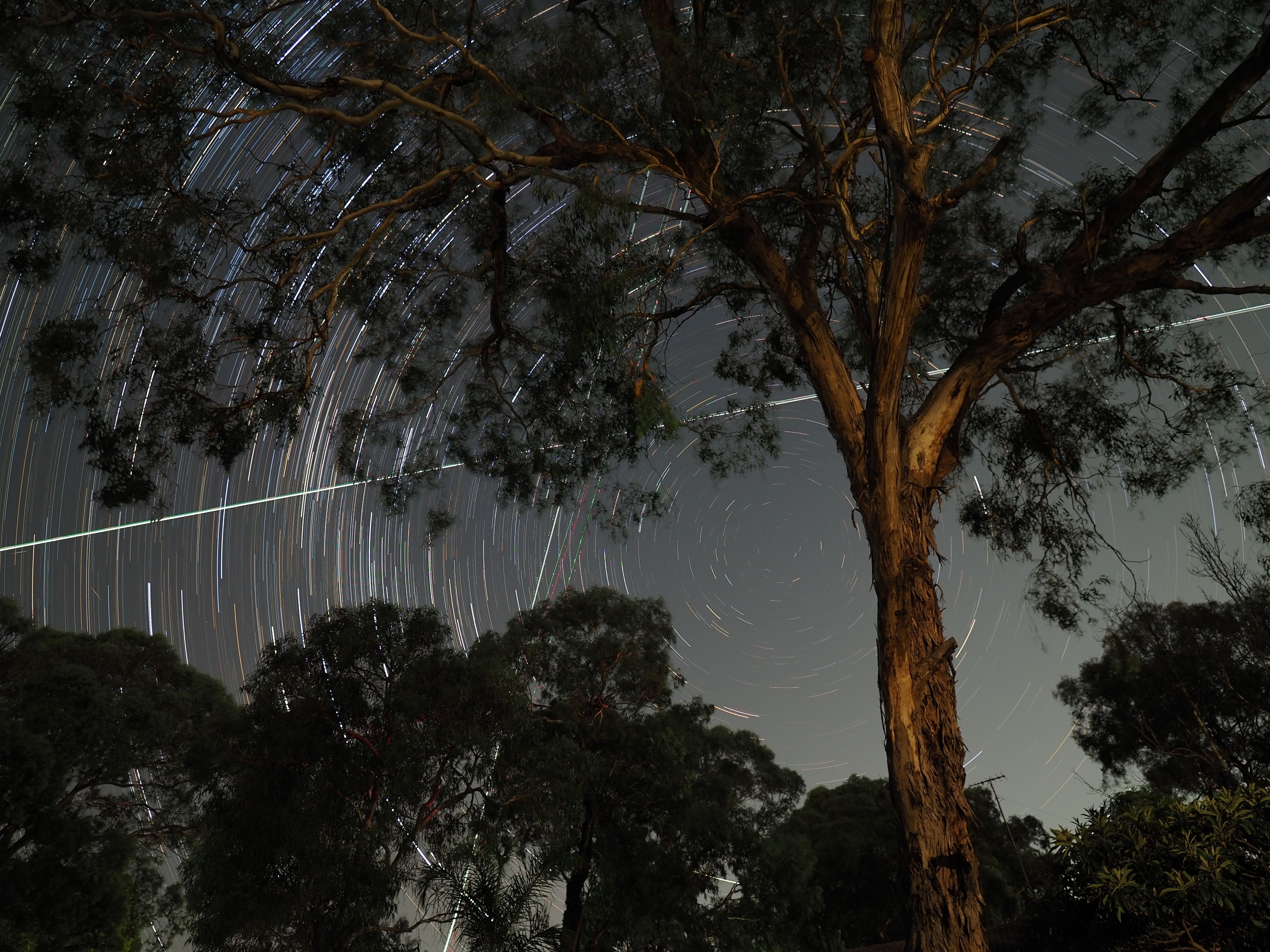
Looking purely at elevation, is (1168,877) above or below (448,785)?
below

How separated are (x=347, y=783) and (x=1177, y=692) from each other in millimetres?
17678

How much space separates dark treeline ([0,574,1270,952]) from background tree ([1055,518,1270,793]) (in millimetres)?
83

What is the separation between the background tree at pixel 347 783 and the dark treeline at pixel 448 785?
40 millimetres

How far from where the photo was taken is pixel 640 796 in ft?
55.0

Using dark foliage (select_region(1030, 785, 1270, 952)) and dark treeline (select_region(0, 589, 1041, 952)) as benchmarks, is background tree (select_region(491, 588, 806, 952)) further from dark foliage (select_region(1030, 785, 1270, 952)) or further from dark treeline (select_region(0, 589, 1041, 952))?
dark foliage (select_region(1030, 785, 1270, 952))

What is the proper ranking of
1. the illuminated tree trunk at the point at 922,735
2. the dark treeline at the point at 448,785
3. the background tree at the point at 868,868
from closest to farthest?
the illuminated tree trunk at the point at 922,735
the dark treeline at the point at 448,785
the background tree at the point at 868,868

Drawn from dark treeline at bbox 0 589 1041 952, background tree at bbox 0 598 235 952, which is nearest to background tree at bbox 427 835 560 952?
dark treeline at bbox 0 589 1041 952

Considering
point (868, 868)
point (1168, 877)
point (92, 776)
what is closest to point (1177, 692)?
point (868, 868)

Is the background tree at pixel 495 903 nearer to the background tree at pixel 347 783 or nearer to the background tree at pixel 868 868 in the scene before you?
the background tree at pixel 347 783

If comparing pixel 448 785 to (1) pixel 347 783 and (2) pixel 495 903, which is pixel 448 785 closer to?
(1) pixel 347 783

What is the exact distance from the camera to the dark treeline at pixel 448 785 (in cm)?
1142

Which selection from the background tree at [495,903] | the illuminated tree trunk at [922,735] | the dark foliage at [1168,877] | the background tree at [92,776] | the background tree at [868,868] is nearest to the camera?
the illuminated tree trunk at [922,735]

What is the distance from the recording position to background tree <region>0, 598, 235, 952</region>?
14570mm

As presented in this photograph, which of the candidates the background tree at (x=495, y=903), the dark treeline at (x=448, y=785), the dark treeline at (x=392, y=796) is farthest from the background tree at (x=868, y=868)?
the background tree at (x=495, y=903)
